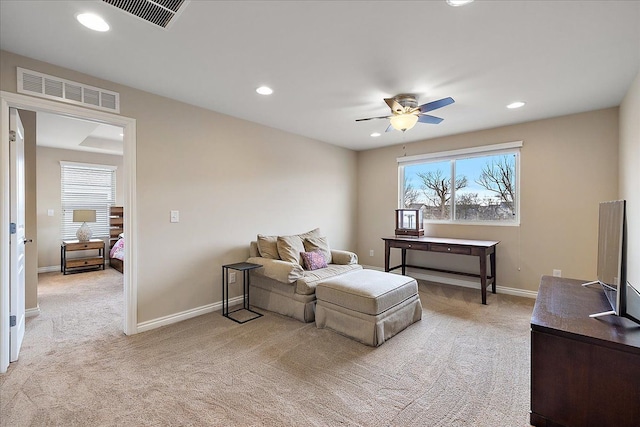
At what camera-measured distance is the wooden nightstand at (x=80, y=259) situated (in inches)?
222

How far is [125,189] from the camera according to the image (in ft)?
9.48

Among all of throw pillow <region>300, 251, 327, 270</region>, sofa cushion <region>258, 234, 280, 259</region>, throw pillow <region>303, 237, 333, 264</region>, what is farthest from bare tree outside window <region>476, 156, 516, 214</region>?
sofa cushion <region>258, 234, 280, 259</region>

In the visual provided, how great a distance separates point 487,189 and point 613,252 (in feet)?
9.24

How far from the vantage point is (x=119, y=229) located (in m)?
6.42

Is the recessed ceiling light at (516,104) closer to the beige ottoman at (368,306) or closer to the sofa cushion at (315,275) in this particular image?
the beige ottoman at (368,306)

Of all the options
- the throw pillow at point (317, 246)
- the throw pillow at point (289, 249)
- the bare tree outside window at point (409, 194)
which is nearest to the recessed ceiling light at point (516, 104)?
the bare tree outside window at point (409, 194)

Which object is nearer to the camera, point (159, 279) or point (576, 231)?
point (159, 279)

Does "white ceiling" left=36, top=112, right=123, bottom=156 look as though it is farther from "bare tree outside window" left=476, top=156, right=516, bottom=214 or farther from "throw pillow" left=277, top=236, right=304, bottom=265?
"bare tree outside window" left=476, top=156, right=516, bottom=214

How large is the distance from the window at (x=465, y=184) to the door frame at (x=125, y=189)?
4.10 meters

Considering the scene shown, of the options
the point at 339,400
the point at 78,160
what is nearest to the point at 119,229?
the point at 78,160

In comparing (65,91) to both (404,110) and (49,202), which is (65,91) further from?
(49,202)

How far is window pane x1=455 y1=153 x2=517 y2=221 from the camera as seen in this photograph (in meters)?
4.29

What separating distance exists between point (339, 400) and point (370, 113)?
10.1 ft

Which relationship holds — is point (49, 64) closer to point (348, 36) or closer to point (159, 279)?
point (159, 279)
